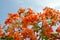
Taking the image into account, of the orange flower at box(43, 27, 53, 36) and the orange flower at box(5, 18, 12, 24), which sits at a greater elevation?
the orange flower at box(5, 18, 12, 24)

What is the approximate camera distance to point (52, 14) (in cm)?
1270

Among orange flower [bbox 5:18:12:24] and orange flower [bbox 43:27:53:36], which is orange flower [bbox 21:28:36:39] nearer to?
A: orange flower [bbox 43:27:53:36]

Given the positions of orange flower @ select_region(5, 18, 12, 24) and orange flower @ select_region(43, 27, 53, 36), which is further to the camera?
orange flower @ select_region(5, 18, 12, 24)

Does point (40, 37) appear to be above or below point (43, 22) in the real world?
below

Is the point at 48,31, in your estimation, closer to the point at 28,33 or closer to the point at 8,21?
the point at 28,33

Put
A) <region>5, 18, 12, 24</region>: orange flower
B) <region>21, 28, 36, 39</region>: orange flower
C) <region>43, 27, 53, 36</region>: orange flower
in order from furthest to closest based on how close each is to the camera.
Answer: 1. <region>5, 18, 12, 24</region>: orange flower
2. <region>43, 27, 53, 36</region>: orange flower
3. <region>21, 28, 36, 39</region>: orange flower

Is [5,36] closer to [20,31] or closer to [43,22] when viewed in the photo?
[20,31]

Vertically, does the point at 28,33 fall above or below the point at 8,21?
below

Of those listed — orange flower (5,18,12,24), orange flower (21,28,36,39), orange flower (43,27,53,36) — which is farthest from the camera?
orange flower (5,18,12,24)

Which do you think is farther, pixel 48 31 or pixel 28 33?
pixel 48 31

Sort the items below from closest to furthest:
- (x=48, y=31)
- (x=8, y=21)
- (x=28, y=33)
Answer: (x=28, y=33) → (x=48, y=31) → (x=8, y=21)

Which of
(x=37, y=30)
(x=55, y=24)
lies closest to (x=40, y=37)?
(x=37, y=30)

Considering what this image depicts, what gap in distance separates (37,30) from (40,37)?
0.42 metres

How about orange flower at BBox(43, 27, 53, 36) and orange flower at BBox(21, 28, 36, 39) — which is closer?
orange flower at BBox(21, 28, 36, 39)
